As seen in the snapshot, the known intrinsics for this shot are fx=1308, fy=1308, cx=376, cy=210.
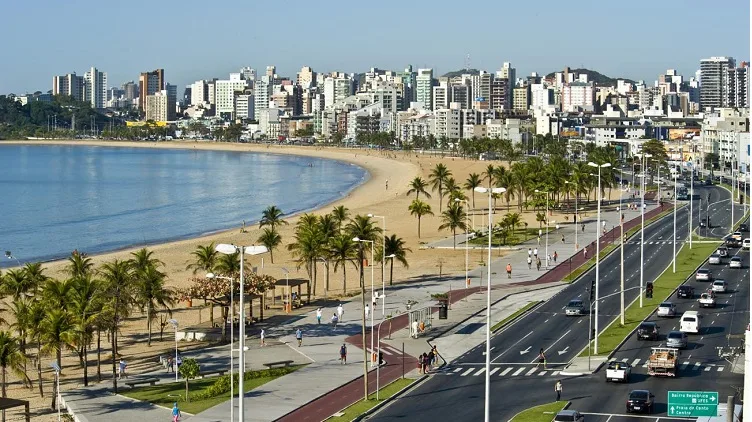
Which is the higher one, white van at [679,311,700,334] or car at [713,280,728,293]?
car at [713,280,728,293]

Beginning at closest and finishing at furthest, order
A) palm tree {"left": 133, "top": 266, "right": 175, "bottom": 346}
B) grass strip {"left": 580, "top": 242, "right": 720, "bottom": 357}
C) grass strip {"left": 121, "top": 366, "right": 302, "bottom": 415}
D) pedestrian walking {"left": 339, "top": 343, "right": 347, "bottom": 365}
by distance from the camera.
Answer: grass strip {"left": 121, "top": 366, "right": 302, "bottom": 415} → pedestrian walking {"left": 339, "top": 343, "right": 347, "bottom": 365} → grass strip {"left": 580, "top": 242, "right": 720, "bottom": 357} → palm tree {"left": 133, "top": 266, "right": 175, "bottom": 346}

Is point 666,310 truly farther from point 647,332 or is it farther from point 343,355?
point 343,355

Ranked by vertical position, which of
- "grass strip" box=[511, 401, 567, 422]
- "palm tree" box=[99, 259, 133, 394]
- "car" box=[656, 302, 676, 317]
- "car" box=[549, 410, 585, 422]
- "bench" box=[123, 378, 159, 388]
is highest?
"palm tree" box=[99, 259, 133, 394]

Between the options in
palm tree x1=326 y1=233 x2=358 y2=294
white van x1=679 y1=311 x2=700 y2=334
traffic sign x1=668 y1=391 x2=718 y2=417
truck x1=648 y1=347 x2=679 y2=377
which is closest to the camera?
traffic sign x1=668 y1=391 x2=718 y2=417

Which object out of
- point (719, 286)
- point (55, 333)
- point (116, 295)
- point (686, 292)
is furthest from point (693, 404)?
point (719, 286)

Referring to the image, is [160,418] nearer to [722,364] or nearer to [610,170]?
[722,364]

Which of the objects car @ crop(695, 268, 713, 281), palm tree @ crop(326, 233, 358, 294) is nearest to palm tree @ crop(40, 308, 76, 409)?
palm tree @ crop(326, 233, 358, 294)

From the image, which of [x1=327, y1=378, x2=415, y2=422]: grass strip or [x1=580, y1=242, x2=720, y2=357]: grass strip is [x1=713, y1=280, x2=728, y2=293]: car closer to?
[x1=580, y1=242, x2=720, y2=357]: grass strip

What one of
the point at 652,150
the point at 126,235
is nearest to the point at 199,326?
the point at 126,235

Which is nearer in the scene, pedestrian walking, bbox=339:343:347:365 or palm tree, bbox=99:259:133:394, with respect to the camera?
palm tree, bbox=99:259:133:394
